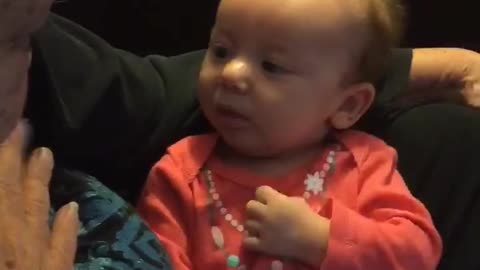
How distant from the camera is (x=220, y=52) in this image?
1.24 metres

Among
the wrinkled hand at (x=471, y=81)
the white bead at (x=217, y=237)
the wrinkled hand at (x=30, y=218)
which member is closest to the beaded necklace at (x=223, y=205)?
the white bead at (x=217, y=237)

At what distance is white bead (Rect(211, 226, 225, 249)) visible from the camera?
3.96ft

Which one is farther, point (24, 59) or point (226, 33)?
point (226, 33)

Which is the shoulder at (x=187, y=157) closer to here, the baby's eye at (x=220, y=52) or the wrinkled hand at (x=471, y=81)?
the baby's eye at (x=220, y=52)

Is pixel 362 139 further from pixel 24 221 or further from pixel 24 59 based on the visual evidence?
pixel 24 59

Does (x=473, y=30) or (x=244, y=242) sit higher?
(x=244, y=242)

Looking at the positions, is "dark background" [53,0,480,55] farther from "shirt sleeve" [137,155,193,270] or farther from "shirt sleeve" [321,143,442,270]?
"shirt sleeve" [321,143,442,270]

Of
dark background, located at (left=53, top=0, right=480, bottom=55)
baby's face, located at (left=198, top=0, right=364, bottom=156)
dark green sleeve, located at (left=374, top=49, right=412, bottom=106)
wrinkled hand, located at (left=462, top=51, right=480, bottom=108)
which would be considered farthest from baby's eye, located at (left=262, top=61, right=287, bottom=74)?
dark background, located at (left=53, top=0, right=480, bottom=55)

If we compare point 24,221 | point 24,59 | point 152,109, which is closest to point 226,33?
point 152,109

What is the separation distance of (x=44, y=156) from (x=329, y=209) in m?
0.36

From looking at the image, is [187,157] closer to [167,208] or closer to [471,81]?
[167,208]

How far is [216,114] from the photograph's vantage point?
1230 millimetres

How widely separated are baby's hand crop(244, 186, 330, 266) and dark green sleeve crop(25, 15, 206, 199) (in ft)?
0.67

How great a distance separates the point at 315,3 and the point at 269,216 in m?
Answer: 0.27
